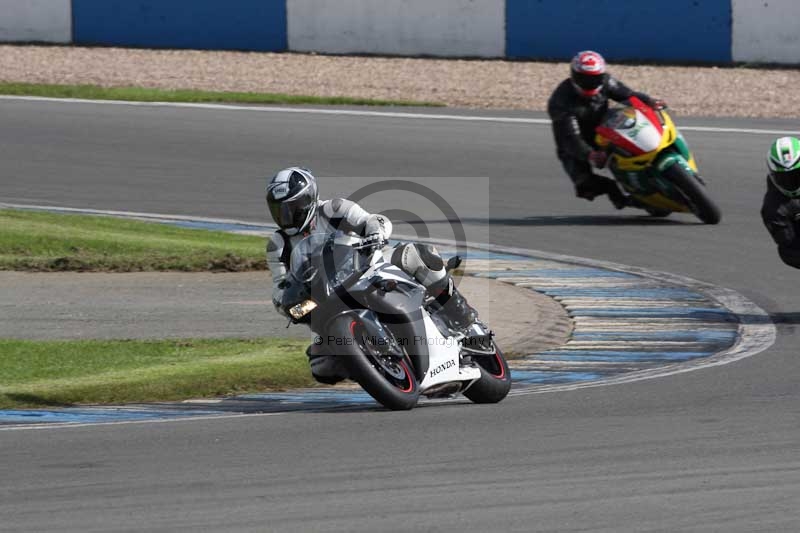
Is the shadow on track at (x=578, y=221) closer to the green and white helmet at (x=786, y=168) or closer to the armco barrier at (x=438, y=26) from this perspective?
the green and white helmet at (x=786, y=168)

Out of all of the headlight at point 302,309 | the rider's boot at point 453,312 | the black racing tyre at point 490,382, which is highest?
the headlight at point 302,309

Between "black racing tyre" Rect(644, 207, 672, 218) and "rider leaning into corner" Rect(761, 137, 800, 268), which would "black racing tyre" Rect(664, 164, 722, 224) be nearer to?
"black racing tyre" Rect(644, 207, 672, 218)

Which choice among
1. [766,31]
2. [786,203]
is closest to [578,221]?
[786,203]

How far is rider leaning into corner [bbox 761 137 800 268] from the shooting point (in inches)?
458

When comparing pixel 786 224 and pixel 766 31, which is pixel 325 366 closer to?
pixel 786 224

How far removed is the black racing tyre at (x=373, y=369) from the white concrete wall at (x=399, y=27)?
704 inches

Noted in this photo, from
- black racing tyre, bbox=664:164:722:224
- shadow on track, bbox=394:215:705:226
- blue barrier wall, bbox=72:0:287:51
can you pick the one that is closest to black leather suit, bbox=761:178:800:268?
black racing tyre, bbox=664:164:722:224

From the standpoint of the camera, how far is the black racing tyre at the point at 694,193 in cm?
1565

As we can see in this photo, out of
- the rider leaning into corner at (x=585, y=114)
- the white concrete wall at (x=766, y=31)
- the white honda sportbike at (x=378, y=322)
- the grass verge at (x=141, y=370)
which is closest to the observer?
the white honda sportbike at (x=378, y=322)

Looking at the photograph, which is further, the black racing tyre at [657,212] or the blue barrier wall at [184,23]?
the blue barrier wall at [184,23]

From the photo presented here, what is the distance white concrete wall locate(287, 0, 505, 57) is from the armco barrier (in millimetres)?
16

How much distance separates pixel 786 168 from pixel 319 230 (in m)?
4.15

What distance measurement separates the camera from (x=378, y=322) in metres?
8.66

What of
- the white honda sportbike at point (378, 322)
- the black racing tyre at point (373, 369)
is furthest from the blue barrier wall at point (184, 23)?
the black racing tyre at point (373, 369)
